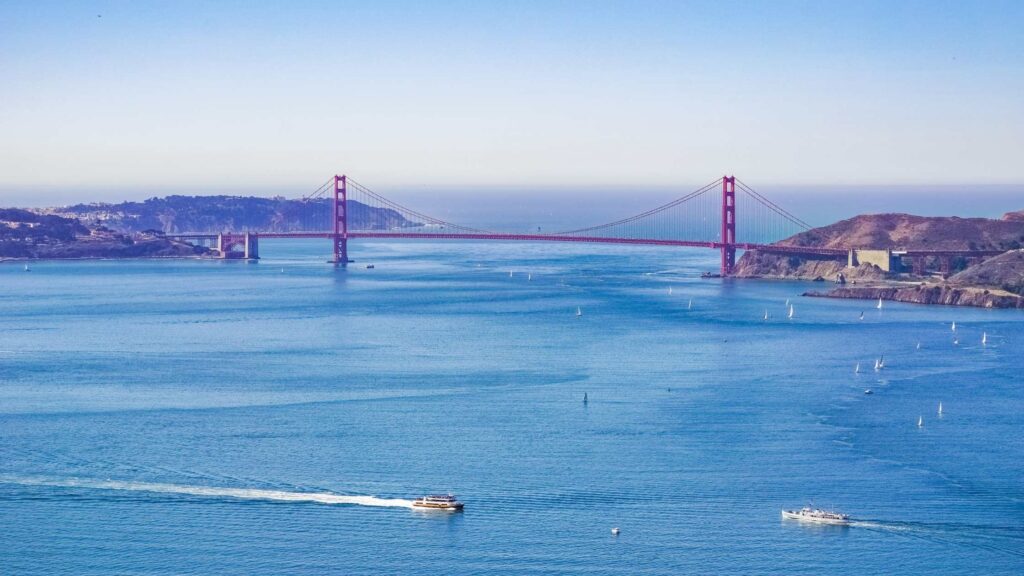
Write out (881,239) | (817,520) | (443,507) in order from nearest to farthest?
(817,520) < (443,507) < (881,239)

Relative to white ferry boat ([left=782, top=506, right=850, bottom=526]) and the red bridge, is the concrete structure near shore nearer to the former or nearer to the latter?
the red bridge

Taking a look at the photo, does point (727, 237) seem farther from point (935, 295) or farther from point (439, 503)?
point (439, 503)

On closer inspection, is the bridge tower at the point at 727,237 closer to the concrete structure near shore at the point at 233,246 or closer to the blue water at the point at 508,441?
the blue water at the point at 508,441

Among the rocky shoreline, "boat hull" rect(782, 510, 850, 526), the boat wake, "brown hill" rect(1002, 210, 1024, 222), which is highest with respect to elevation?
"brown hill" rect(1002, 210, 1024, 222)

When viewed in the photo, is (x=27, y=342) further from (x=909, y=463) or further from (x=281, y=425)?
(x=909, y=463)

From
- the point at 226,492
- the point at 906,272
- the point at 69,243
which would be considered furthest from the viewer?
the point at 69,243

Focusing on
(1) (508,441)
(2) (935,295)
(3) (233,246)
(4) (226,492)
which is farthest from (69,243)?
(4) (226,492)

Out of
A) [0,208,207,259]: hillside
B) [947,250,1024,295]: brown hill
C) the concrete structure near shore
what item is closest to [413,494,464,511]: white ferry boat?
[947,250,1024,295]: brown hill

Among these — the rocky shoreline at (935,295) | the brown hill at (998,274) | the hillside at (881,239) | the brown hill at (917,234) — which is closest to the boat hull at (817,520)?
the rocky shoreline at (935,295)
